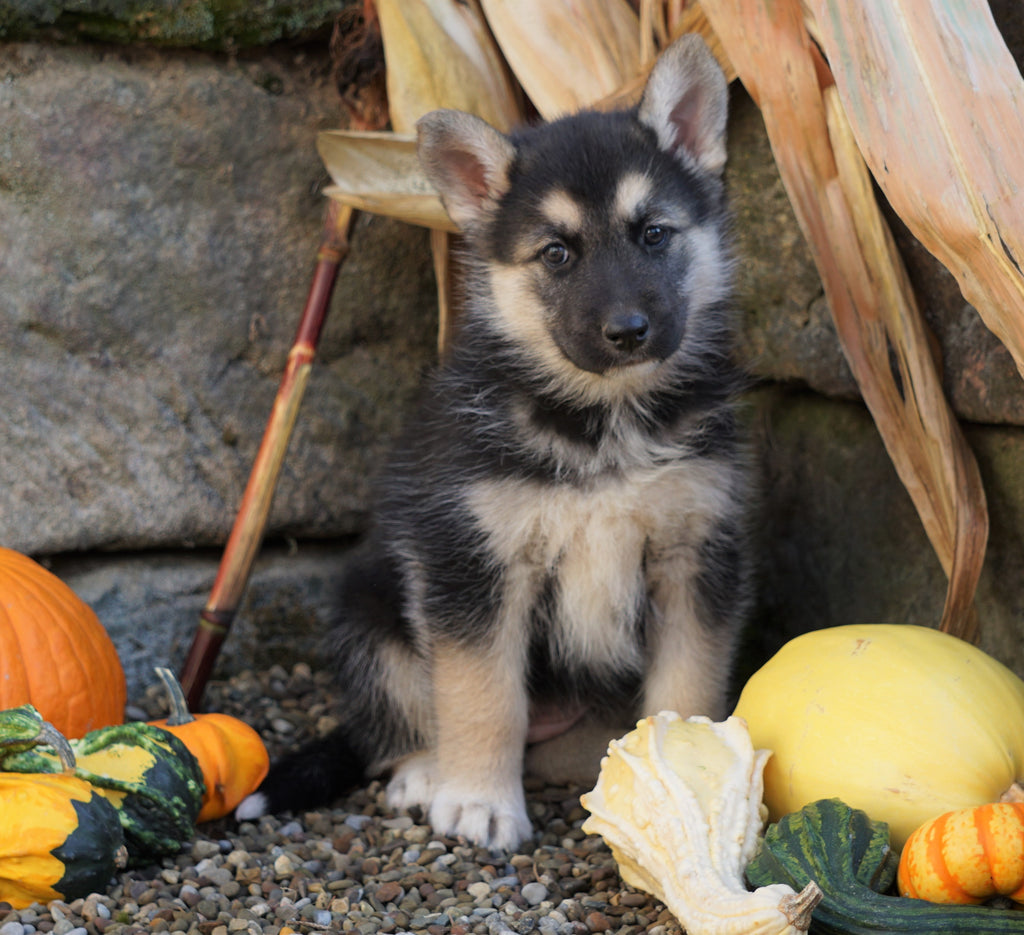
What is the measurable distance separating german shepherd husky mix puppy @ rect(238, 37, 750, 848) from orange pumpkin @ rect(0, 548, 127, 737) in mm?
547

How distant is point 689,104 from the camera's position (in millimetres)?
3254

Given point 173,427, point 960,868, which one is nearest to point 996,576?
point 960,868

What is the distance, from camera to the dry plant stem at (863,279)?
9.82ft

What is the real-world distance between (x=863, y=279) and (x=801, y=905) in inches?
72.3

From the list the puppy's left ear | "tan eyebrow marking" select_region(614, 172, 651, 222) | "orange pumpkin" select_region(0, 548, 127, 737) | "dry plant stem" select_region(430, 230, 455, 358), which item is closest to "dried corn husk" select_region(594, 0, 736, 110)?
the puppy's left ear

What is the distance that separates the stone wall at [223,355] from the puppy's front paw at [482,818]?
4.45 feet

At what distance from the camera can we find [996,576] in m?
3.17

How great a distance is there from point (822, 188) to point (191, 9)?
2.28 meters

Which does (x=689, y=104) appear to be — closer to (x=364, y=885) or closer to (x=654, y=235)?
(x=654, y=235)

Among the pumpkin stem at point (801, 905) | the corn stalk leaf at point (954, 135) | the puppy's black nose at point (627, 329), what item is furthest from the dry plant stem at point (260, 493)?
the pumpkin stem at point (801, 905)

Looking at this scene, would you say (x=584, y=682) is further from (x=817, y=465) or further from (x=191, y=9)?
(x=191, y=9)

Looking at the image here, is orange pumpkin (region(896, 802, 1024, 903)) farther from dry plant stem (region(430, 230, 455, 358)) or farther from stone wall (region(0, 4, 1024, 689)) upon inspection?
dry plant stem (region(430, 230, 455, 358))

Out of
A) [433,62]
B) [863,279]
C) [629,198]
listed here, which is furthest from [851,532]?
[433,62]

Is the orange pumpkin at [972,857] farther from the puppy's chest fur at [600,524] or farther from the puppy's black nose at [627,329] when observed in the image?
the puppy's black nose at [627,329]
